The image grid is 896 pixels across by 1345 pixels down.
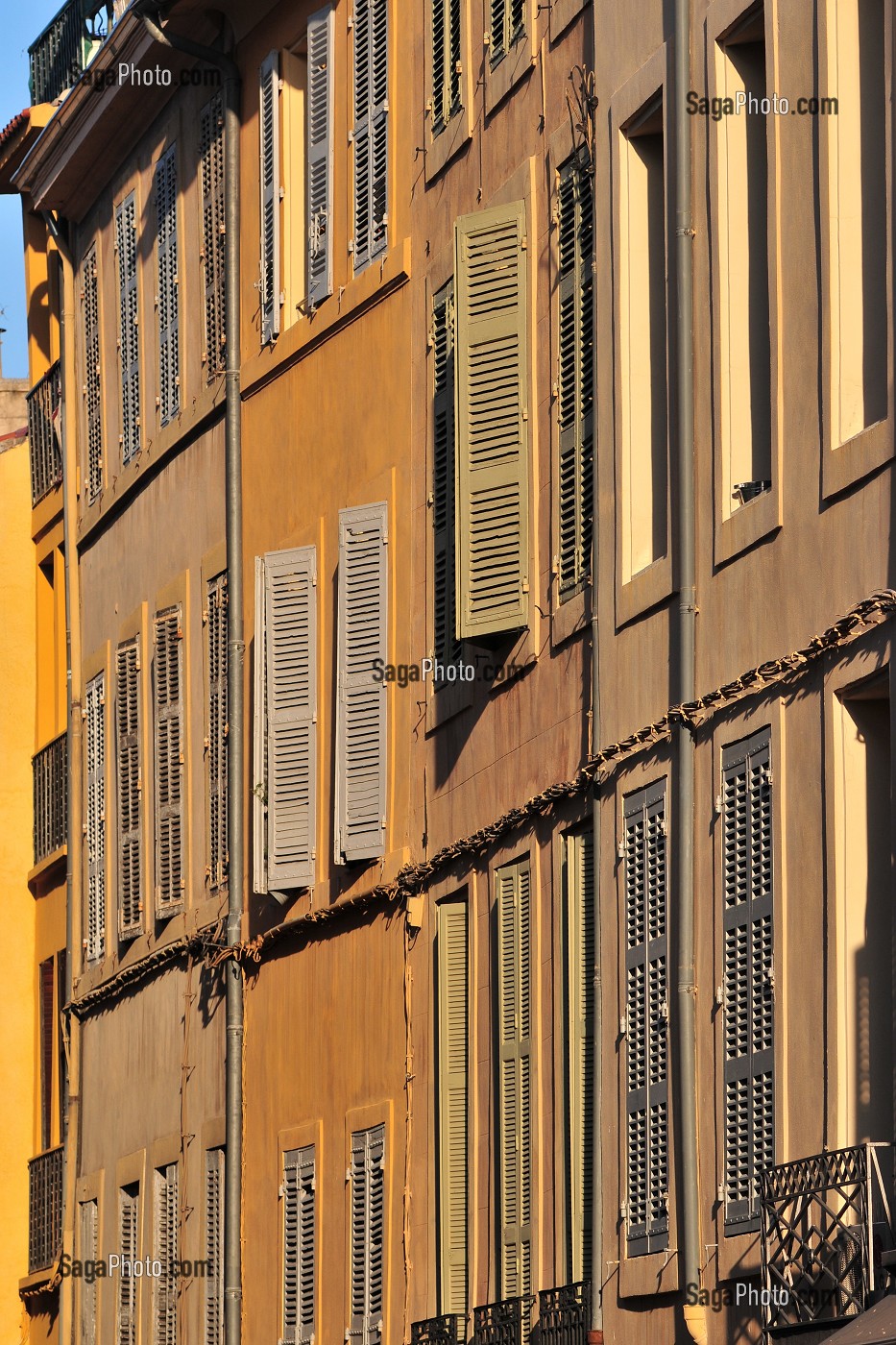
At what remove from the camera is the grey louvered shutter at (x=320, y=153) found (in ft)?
72.7

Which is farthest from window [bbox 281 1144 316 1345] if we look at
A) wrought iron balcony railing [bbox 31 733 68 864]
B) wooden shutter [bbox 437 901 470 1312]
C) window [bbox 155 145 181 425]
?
wrought iron balcony railing [bbox 31 733 68 864]

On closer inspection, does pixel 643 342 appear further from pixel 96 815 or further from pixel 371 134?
pixel 96 815

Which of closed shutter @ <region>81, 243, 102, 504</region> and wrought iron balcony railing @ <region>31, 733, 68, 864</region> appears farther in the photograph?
wrought iron balcony railing @ <region>31, 733, 68, 864</region>

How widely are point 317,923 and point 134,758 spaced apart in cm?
492

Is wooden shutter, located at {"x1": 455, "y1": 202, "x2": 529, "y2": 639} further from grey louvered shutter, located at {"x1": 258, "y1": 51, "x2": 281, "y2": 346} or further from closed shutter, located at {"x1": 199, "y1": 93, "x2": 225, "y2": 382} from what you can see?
closed shutter, located at {"x1": 199, "y1": 93, "x2": 225, "y2": 382}

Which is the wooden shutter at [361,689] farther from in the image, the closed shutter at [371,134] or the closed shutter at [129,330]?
the closed shutter at [129,330]

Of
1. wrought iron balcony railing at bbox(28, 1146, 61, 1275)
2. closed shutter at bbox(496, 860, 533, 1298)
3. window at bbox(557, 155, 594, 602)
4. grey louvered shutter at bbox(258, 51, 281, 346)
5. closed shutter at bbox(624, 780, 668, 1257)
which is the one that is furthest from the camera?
wrought iron balcony railing at bbox(28, 1146, 61, 1275)

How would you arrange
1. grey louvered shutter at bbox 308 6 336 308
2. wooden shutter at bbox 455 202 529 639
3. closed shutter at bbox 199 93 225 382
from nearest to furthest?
wooden shutter at bbox 455 202 529 639 → grey louvered shutter at bbox 308 6 336 308 → closed shutter at bbox 199 93 225 382

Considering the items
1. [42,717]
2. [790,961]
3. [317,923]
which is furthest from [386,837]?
[42,717]

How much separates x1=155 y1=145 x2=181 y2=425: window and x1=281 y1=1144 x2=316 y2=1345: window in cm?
660

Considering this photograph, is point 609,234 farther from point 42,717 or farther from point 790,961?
point 42,717

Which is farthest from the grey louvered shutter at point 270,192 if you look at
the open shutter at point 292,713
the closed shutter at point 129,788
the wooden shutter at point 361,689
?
the closed shutter at point 129,788

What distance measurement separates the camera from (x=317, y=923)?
21281mm

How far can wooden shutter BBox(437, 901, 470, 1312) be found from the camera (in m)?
18.8
